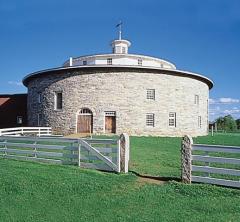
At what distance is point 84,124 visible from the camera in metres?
32.2

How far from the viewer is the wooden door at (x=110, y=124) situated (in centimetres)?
3177

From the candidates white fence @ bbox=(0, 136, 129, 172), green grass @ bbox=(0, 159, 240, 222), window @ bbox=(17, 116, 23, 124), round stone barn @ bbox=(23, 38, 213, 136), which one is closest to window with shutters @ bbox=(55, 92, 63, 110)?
round stone barn @ bbox=(23, 38, 213, 136)

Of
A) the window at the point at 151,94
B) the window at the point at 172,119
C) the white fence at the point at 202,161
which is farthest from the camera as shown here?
the window at the point at 172,119

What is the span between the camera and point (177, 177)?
10461mm

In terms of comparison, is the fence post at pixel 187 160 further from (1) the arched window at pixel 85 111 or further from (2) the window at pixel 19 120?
(2) the window at pixel 19 120

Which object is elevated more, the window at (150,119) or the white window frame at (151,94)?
the white window frame at (151,94)

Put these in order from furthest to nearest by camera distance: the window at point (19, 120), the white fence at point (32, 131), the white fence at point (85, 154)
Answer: the window at point (19, 120), the white fence at point (32, 131), the white fence at point (85, 154)

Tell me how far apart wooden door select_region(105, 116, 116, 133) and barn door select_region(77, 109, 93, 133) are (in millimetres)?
1502

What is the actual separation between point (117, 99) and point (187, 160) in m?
22.0

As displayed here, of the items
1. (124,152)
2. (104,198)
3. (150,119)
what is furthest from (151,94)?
(104,198)

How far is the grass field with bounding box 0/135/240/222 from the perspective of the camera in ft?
23.2

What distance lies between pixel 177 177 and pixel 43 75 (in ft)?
89.1

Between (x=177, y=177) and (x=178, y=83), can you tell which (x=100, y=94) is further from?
(x=177, y=177)

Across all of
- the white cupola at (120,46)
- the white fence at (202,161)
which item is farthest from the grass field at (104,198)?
the white cupola at (120,46)
